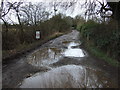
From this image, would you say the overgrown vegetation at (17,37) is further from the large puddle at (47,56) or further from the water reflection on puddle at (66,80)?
the water reflection on puddle at (66,80)

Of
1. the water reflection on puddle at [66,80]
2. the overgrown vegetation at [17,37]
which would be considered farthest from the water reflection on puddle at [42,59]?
the overgrown vegetation at [17,37]

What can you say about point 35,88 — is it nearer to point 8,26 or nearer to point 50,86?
point 50,86

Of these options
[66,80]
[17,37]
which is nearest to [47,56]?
[17,37]

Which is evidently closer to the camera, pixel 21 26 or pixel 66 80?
pixel 66 80

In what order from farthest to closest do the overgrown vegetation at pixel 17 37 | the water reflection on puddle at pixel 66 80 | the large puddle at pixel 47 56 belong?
the overgrown vegetation at pixel 17 37 < the large puddle at pixel 47 56 < the water reflection on puddle at pixel 66 80

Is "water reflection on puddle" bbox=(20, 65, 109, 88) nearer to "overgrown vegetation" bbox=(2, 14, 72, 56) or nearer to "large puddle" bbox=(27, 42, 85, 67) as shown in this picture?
"large puddle" bbox=(27, 42, 85, 67)

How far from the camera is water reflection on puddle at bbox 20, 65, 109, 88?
185 inches

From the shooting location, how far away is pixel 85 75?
5.74m

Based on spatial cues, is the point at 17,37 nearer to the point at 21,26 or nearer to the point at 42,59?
the point at 21,26

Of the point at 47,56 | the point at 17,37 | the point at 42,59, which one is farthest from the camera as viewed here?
the point at 17,37

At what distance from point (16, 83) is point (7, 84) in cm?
34

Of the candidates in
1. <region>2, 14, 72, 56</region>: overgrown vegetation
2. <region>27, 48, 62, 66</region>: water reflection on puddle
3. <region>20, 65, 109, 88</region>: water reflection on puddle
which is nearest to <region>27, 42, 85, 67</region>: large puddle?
<region>27, 48, 62, 66</region>: water reflection on puddle

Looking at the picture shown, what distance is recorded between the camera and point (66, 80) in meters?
5.12

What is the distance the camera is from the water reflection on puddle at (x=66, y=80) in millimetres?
4695
